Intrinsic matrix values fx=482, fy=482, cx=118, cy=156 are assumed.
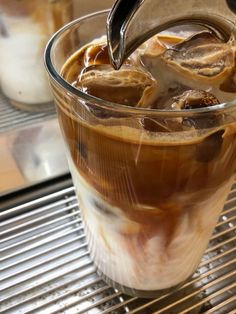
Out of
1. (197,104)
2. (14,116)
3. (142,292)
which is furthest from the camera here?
(14,116)

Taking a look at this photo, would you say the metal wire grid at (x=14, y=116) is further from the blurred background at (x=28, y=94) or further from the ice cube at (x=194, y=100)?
the ice cube at (x=194, y=100)

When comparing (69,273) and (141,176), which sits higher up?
(141,176)

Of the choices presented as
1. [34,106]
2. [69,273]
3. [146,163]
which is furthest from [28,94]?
[146,163]

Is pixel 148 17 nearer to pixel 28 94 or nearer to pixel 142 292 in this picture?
pixel 142 292

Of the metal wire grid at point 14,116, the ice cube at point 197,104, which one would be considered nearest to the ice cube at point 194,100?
the ice cube at point 197,104

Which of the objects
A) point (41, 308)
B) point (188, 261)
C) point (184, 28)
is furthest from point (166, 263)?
point (184, 28)
